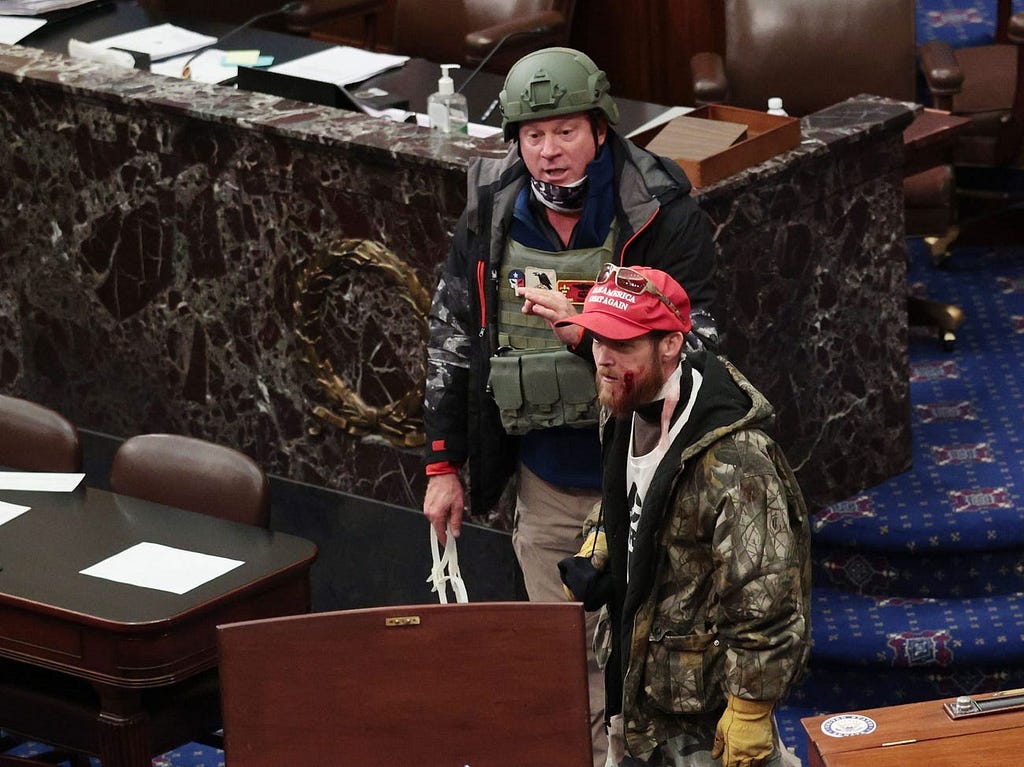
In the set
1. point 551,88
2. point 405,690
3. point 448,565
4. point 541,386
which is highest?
point 551,88

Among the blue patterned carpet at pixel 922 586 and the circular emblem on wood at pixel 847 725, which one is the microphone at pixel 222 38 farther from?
the circular emblem on wood at pixel 847 725

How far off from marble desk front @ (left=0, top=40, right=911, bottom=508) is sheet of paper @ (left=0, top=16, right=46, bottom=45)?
0.49 m

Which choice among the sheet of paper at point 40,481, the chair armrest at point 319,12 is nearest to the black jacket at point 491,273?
the sheet of paper at point 40,481

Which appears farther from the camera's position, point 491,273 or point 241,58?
→ point 241,58

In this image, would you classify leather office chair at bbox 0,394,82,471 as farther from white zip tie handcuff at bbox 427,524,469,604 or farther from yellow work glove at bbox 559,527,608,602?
yellow work glove at bbox 559,527,608,602

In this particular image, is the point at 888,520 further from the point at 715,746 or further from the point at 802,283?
the point at 715,746

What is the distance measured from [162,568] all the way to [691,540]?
4.80 feet

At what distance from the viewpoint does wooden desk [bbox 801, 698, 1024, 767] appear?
3064 mm

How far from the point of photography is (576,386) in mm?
3910

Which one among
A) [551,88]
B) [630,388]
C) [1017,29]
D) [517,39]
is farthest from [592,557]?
[1017,29]

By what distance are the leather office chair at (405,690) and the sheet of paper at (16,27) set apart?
367cm

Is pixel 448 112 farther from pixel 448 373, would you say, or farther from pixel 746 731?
pixel 746 731

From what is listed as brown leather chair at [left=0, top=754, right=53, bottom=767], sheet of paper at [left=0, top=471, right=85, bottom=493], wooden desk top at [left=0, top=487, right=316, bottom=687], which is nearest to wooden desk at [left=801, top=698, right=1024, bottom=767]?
wooden desk top at [left=0, top=487, right=316, bottom=687]

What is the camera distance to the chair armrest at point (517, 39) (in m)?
6.49
